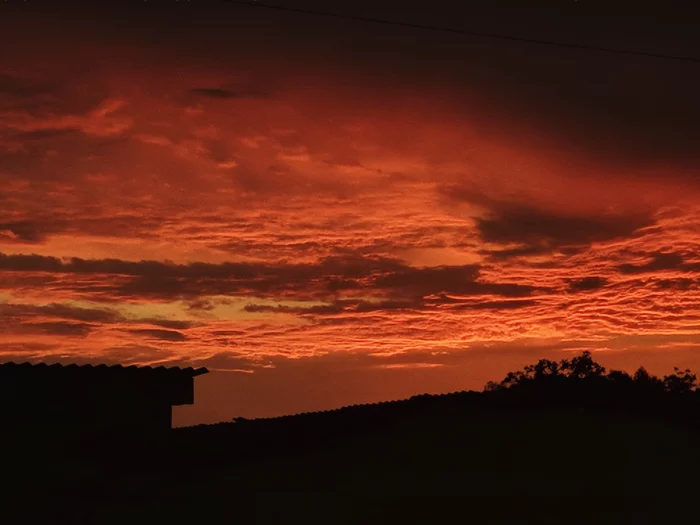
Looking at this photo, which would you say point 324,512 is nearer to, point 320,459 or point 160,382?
point 320,459

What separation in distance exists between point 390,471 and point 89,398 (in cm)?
774

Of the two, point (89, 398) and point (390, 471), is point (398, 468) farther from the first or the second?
point (89, 398)

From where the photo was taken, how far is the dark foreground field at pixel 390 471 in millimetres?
21141

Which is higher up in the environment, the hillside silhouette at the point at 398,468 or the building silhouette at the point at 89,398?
the building silhouette at the point at 89,398

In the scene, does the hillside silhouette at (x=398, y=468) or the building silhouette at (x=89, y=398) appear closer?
the hillside silhouette at (x=398, y=468)

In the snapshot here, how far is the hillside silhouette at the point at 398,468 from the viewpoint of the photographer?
2119 cm

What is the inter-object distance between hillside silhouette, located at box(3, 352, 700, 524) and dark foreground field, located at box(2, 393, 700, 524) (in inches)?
1.7

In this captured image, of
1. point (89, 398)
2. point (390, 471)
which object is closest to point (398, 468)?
point (390, 471)

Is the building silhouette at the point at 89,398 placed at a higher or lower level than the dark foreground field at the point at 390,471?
higher

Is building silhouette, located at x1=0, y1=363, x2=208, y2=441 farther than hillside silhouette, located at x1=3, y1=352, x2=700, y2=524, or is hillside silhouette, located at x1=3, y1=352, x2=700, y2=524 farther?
building silhouette, located at x1=0, y1=363, x2=208, y2=441

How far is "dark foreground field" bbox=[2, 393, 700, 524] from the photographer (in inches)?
832

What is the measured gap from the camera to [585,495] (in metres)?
22.2

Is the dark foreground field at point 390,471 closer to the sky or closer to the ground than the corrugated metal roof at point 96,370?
closer to the ground

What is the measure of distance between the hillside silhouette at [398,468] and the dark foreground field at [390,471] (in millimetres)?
44
